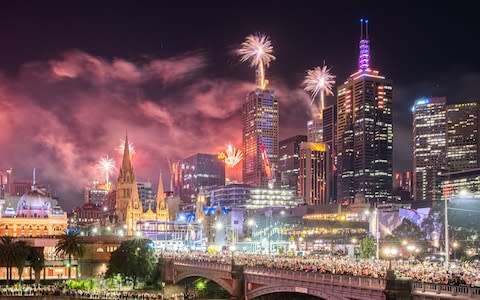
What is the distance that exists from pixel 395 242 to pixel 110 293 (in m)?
81.2

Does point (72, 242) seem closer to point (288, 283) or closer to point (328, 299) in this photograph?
point (288, 283)

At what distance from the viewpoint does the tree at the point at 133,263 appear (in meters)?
140

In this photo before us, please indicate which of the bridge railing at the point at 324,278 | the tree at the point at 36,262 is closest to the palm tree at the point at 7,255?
the tree at the point at 36,262

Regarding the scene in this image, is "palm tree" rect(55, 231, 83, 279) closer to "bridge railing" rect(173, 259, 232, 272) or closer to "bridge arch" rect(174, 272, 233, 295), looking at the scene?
"bridge railing" rect(173, 259, 232, 272)

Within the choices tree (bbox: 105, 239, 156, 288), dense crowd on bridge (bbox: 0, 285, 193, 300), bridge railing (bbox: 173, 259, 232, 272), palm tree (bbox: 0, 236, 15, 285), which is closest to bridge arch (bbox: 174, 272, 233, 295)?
bridge railing (bbox: 173, 259, 232, 272)

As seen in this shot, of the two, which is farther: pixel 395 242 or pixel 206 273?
pixel 395 242

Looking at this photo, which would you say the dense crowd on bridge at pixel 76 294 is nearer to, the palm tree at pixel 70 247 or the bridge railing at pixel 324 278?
the palm tree at pixel 70 247

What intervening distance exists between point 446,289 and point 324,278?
18.7m

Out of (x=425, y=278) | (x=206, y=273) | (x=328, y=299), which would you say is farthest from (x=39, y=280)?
(x=425, y=278)

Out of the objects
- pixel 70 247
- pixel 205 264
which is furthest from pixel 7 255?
pixel 205 264

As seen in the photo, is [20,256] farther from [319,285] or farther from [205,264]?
[319,285]

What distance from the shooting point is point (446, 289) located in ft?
184

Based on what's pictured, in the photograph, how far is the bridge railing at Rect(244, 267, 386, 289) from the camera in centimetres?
6394

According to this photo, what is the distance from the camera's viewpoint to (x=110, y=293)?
121438mm
